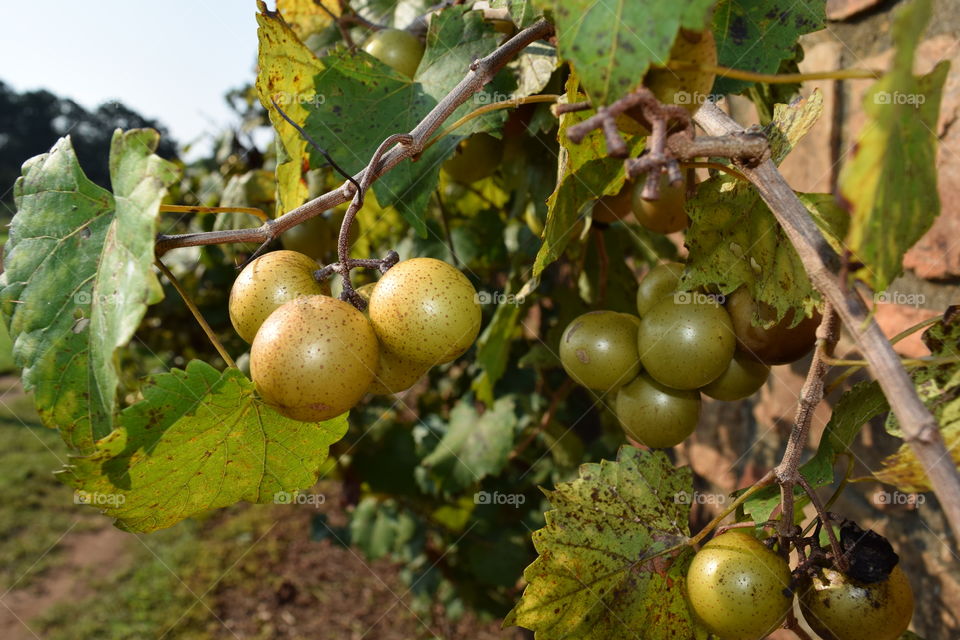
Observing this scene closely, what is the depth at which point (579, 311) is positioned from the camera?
59.0 inches

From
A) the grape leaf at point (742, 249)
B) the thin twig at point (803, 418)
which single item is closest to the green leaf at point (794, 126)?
the grape leaf at point (742, 249)

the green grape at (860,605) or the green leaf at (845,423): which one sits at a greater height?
the green leaf at (845,423)

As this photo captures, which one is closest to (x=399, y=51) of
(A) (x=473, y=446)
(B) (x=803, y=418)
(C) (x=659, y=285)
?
(C) (x=659, y=285)

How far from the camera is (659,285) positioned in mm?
869

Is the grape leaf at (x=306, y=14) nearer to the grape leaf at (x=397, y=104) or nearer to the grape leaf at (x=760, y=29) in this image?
the grape leaf at (x=397, y=104)

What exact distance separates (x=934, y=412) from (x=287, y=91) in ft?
2.70

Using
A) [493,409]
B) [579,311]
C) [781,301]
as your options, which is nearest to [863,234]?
[781,301]

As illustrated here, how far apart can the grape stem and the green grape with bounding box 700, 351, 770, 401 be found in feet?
1.09

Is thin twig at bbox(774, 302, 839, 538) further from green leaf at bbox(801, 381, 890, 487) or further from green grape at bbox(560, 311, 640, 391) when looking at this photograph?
green grape at bbox(560, 311, 640, 391)

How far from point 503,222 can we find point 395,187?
0.91m

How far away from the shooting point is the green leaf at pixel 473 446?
1.67 meters

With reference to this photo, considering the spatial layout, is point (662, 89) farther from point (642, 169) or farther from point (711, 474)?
point (711, 474)

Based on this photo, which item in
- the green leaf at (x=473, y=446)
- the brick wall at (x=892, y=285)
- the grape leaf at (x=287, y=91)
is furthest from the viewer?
the green leaf at (x=473, y=446)

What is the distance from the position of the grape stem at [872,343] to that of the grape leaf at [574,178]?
0.70ft
